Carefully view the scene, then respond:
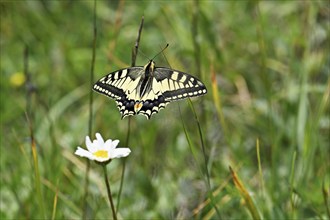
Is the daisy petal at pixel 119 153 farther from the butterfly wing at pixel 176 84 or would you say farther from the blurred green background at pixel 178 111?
the blurred green background at pixel 178 111

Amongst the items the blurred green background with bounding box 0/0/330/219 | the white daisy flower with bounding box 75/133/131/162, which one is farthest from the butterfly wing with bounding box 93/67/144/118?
the blurred green background with bounding box 0/0/330/219

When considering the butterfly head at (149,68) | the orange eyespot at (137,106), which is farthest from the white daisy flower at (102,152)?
the butterfly head at (149,68)

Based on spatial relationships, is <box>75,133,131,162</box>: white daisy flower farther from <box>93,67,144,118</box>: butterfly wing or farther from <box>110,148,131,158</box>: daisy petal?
<box>93,67,144,118</box>: butterfly wing

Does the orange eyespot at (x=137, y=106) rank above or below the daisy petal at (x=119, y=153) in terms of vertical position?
above

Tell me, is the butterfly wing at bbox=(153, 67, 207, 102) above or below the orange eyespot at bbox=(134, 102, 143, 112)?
above

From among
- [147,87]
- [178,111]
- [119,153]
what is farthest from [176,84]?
[178,111]

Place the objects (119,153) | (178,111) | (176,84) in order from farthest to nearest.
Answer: (178,111), (176,84), (119,153)

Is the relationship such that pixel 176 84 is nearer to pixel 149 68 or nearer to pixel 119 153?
pixel 149 68
